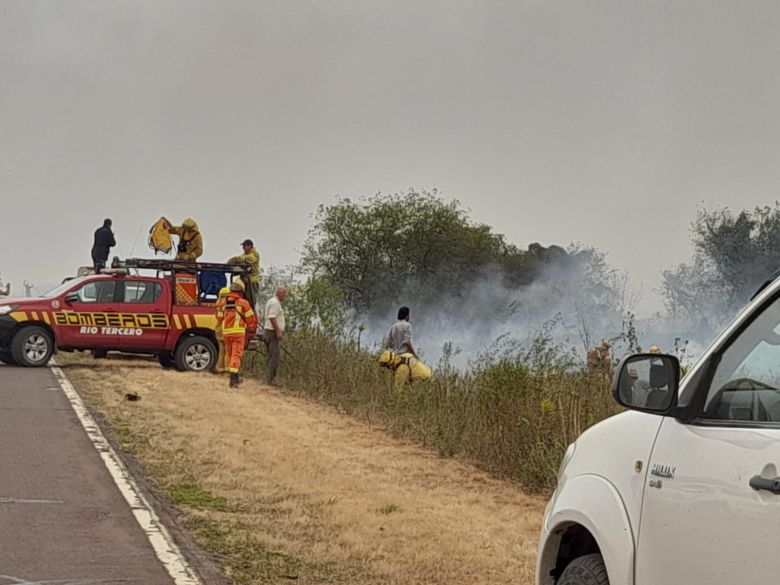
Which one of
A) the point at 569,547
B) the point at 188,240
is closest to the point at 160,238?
the point at 188,240

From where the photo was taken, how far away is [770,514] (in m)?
3.72

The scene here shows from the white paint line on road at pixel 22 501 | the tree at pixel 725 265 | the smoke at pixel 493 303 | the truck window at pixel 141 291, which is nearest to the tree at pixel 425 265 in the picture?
the smoke at pixel 493 303

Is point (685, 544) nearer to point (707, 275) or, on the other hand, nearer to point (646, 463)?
point (646, 463)

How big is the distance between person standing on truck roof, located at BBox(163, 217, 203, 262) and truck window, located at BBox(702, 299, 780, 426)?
24.8 meters

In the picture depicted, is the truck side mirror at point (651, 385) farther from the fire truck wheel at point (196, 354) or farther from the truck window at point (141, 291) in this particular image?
the truck window at point (141, 291)

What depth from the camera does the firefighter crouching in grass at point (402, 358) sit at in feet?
63.9

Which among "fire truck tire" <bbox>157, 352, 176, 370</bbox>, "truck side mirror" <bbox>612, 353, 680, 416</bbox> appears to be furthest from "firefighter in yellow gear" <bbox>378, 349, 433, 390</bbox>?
"truck side mirror" <bbox>612, 353, 680, 416</bbox>

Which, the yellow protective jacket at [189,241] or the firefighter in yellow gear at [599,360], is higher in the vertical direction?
the yellow protective jacket at [189,241]

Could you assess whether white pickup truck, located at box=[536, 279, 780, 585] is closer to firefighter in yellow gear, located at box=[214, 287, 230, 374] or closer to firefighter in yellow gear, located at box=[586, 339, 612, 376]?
firefighter in yellow gear, located at box=[586, 339, 612, 376]

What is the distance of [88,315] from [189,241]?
360 cm

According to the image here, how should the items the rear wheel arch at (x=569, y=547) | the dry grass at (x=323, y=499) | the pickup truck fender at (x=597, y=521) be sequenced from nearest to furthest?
the pickup truck fender at (x=597, y=521)
the rear wheel arch at (x=569, y=547)
the dry grass at (x=323, y=499)

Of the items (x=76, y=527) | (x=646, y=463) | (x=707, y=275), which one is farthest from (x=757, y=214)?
(x=646, y=463)

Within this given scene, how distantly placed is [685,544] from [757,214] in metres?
37.6

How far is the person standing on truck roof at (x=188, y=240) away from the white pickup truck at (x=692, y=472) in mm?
24122
